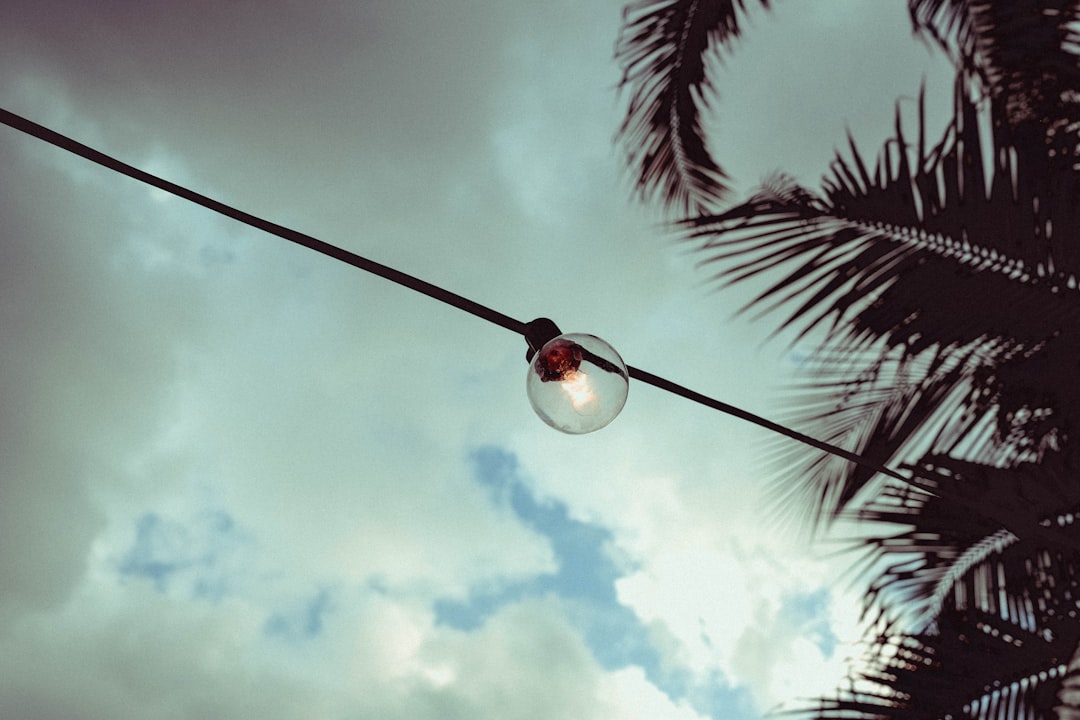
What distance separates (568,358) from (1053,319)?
1.89 metres

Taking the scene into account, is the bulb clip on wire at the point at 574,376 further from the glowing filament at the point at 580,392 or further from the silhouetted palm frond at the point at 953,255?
the silhouetted palm frond at the point at 953,255

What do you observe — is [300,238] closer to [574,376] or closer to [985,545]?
[574,376]

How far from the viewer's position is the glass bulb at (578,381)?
1.71 m

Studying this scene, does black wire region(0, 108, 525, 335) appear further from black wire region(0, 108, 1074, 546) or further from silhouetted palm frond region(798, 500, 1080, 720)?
silhouetted palm frond region(798, 500, 1080, 720)

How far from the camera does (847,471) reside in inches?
140

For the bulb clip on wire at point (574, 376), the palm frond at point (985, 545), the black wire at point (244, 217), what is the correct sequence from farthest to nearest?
the palm frond at point (985, 545) < the bulb clip on wire at point (574, 376) < the black wire at point (244, 217)

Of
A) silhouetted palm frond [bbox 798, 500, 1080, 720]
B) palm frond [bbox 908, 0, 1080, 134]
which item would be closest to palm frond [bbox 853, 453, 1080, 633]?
silhouetted palm frond [bbox 798, 500, 1080, 720]

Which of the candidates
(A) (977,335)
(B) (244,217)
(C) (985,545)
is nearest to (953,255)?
(A) (977,335)

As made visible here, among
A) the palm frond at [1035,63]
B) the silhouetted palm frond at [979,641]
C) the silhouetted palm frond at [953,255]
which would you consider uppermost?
the palm frond at [1035,63]

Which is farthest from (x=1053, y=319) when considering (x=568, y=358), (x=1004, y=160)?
(x=568, y=358)

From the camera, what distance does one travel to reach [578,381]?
174 centimetres

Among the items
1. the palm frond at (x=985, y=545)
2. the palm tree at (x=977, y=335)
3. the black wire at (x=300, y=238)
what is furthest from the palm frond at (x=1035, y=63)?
the black wire at (x=300, y=238)

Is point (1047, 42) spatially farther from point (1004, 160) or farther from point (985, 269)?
point (985, 269)

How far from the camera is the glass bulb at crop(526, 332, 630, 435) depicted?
5.60ft
